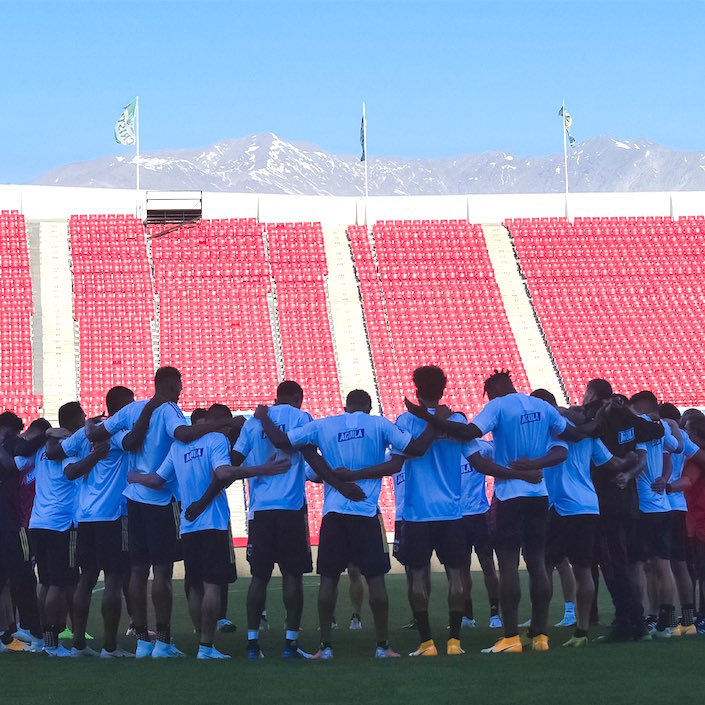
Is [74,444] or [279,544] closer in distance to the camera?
[279,544]

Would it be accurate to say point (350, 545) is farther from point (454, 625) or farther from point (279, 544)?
point (454, 625)

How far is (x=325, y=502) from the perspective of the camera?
9.67 meters

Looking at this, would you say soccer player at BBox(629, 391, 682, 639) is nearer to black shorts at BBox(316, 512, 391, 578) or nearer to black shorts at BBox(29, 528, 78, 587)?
black shorts at BBox(316, 512, 391, 578)

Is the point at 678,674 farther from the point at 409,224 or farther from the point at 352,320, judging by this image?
the point at 409,224

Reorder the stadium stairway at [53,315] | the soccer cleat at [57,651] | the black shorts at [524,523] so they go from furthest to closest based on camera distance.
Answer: the stadium stairway at [53,315]
the soccer cleat at [57,651]
the black shorts at [524,523]

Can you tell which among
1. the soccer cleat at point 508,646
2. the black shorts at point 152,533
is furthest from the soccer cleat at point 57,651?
the soccer cleat at point 508,646

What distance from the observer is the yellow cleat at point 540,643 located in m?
9.62

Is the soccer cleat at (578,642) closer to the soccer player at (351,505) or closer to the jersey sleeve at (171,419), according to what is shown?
the soccer player at (351,505)

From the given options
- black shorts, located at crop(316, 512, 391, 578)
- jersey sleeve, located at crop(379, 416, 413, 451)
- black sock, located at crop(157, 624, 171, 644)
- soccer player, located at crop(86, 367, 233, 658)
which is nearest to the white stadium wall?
soccer player, located at crop(86, 367, 233, 658)

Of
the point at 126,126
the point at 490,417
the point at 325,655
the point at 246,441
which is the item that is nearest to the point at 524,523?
the point at 490,417

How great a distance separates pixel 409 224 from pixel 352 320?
4.99 meters

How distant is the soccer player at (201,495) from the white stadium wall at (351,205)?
28465 millimetres

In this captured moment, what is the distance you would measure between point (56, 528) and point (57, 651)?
3.34 feet

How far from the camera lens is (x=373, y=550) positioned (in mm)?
9383
